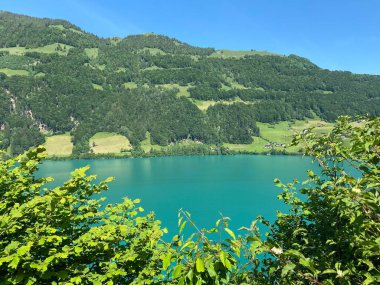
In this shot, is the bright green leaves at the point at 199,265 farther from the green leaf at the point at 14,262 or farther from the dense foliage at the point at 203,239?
the green leaf at the point at 14,262

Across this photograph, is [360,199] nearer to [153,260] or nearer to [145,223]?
[153,260]

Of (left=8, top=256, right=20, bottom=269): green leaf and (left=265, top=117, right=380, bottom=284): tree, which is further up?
(left=265, top=117, right=380, bottom=284): tree

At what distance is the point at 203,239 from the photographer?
3.59 metres

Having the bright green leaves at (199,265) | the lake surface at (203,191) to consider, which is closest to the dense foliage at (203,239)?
the bright green leaves at (199,265)

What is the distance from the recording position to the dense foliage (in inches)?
141

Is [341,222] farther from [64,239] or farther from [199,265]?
[64,239]

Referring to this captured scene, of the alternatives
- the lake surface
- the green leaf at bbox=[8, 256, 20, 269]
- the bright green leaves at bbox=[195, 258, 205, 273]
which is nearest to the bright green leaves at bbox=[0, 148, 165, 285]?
the green leaf at bbox=[8, 256, 20, 269]

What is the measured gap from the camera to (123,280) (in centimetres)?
736

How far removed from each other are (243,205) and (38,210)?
85499mm

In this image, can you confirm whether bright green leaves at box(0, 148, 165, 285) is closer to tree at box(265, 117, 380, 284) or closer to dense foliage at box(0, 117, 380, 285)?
dense foliage at box(0, 117, 380, 285)

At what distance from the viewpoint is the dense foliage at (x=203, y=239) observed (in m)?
3.59

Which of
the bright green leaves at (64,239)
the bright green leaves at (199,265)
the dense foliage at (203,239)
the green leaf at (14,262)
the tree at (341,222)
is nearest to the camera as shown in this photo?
the bright green leaves at (199,265)

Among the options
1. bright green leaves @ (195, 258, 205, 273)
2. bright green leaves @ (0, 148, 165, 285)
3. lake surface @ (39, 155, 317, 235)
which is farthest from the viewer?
lake surface @ (39, 155, 317, 235)

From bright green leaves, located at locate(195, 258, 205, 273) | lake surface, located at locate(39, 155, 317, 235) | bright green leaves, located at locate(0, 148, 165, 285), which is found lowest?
lake surface, located at locate(39, 155, 317, 235)
